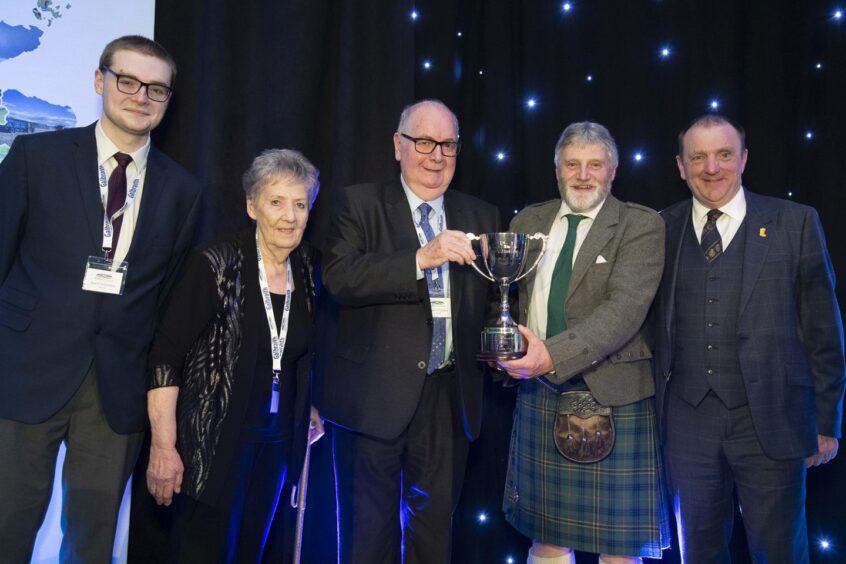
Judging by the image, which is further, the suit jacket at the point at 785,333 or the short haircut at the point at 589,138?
the short haircut at the point at 589,138

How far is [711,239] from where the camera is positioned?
2641mm

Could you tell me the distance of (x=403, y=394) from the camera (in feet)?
7.46

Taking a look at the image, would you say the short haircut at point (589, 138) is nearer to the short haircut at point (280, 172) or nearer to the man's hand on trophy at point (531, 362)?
the man's hand on trophy at point (531, 362)

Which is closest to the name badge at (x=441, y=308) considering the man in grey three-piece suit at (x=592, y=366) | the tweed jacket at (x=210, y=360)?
the man in grey three-piece suit at (x=592, y=366)

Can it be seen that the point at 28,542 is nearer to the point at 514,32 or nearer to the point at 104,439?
the point at 104,439

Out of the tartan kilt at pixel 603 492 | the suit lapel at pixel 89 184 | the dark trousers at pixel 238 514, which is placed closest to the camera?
the dark trousers at pixel 238 514

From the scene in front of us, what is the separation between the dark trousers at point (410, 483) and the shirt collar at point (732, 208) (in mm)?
1244

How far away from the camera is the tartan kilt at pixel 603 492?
95.5 inches

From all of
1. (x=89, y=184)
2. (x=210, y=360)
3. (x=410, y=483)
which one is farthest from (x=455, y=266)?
(x=89, y=184)

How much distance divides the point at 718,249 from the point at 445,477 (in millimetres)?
1383

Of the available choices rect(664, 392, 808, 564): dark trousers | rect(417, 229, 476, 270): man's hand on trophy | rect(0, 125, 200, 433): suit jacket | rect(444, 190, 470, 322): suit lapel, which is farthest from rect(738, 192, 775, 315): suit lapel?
rect(0, 125, 200, 433): suit jacket

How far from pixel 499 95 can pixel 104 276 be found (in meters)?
1.99

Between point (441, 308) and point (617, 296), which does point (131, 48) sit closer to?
point (441, 308)

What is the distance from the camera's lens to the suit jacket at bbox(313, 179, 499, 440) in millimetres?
2260
